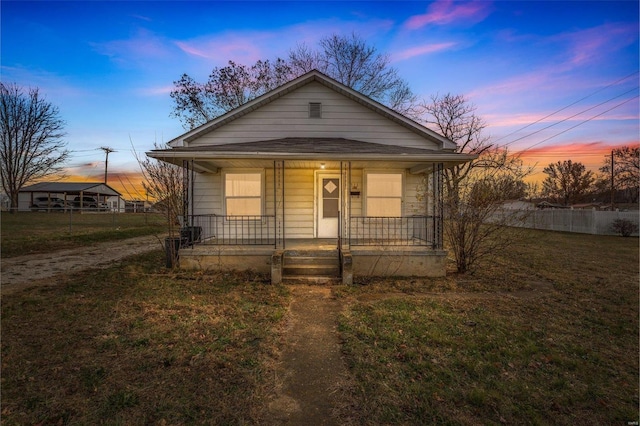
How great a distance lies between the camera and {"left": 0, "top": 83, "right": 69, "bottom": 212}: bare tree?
90.9 feet

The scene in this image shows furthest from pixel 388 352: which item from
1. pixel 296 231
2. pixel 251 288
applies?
pixel 296 231

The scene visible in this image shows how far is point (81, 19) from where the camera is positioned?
9227mm

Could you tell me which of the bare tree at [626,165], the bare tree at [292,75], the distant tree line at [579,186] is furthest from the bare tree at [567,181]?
the bare tree at [292,75]

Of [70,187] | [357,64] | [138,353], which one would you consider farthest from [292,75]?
[70,187]

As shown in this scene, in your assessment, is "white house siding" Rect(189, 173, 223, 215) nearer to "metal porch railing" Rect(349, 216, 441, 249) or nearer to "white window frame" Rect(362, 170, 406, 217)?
"metal porch railing" Rect(349, 216, 441, 249)

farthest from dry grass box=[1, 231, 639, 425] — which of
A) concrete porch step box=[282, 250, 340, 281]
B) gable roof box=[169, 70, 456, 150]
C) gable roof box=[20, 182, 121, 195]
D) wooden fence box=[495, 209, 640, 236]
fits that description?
gable roof box=[20, 182, 121, 195]

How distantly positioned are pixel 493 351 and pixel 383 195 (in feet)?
20.9

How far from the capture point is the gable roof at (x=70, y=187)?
39375mm

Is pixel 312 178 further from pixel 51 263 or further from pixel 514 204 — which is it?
pixel 514 204

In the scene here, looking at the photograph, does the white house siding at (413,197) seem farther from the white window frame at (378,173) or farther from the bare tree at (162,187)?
the bare tree at (162,187)

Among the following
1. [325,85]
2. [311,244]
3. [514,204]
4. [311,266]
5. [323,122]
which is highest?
[325,85]

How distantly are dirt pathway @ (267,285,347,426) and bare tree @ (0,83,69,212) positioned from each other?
36485 mm

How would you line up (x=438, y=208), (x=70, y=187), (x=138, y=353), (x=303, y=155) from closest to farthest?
(x=138, y=353), (x=303, y=155), (x=438, y=208), (x=70, y=187)

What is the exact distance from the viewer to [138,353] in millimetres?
3650
